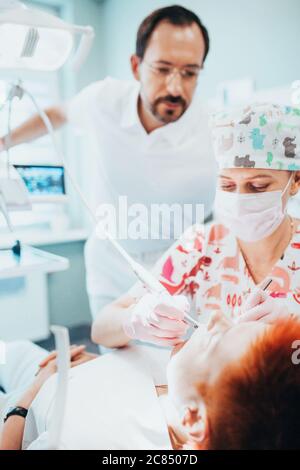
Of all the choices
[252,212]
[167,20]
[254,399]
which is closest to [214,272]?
[252,212]

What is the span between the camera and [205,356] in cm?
93

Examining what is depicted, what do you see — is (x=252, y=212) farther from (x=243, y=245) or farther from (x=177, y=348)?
(x=177, y=348)

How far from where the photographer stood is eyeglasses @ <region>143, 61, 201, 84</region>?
1116 millimetres

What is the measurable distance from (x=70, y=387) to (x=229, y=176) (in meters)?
0.70

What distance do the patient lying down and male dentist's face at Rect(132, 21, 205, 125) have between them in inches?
24.2

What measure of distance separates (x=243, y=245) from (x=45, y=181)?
60cm

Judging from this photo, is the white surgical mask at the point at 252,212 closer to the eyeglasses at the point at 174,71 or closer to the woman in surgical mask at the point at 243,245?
the woman in surgical mask at the point at 243,245

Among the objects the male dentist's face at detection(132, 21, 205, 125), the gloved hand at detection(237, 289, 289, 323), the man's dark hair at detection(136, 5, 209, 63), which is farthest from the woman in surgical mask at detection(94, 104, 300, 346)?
the man's dark hair at detection(136, 5, 209, 63)

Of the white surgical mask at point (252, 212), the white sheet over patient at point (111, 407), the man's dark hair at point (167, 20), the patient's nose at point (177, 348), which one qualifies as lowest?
the white sheet over patient at point (111, 407)

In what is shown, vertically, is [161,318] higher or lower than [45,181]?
lower

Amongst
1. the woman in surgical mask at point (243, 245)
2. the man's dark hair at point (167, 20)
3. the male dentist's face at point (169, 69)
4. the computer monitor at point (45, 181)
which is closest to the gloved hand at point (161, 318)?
the woman in surgical mask at point (243, 245)

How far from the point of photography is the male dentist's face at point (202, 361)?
901 mm

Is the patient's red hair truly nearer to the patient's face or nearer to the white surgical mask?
the patient's face
